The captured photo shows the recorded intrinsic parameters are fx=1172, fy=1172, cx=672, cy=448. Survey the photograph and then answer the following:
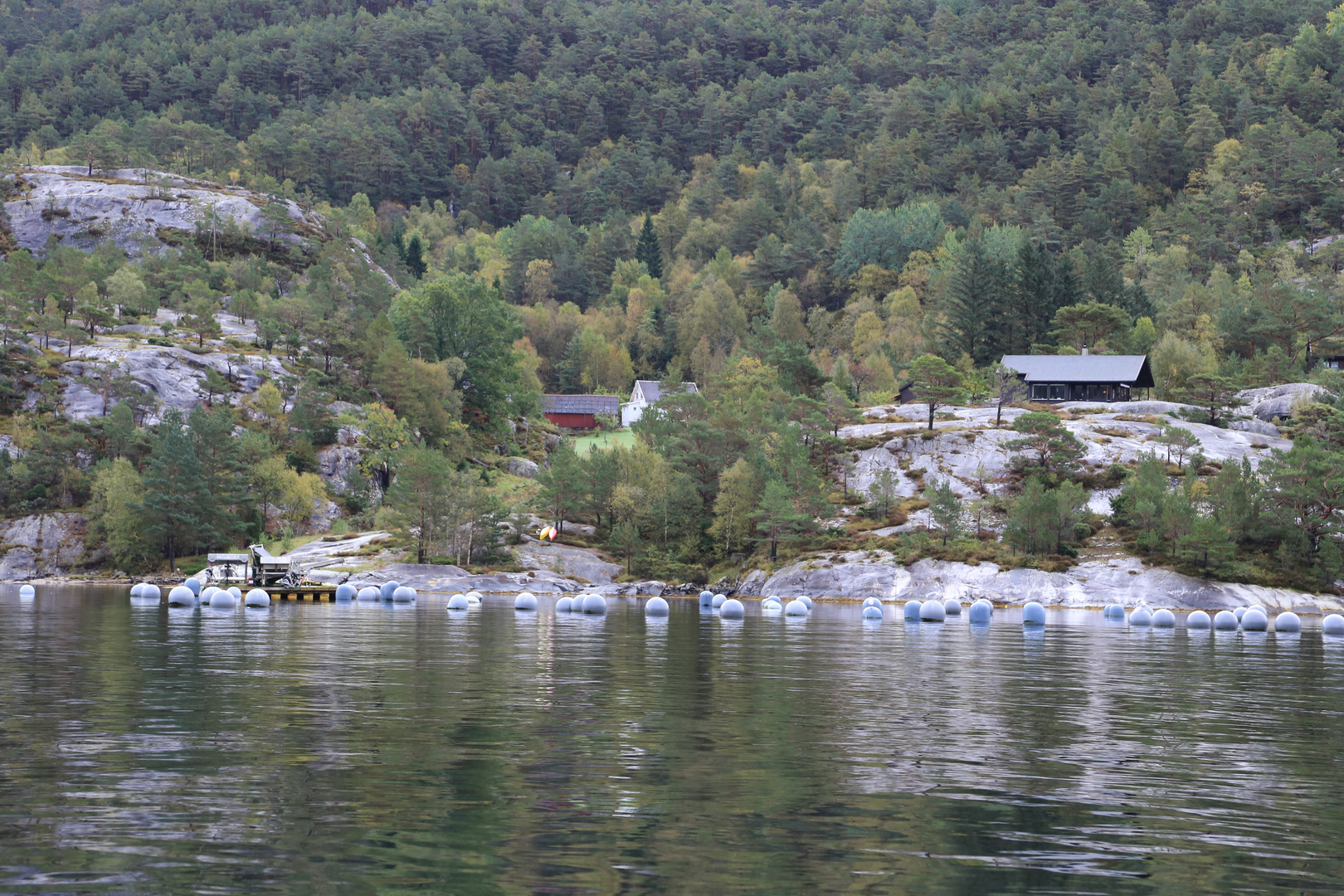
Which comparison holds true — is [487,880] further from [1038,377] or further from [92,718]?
[1038,377]

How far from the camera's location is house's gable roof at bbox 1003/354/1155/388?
429 feet

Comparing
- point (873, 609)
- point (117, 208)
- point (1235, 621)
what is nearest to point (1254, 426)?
point (1235, 621)

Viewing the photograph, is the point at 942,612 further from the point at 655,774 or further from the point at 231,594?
the point at 655,774

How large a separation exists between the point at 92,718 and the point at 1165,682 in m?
32.7

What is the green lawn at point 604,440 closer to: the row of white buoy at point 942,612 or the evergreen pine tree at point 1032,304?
the evergreen pine tree at point 1032,304

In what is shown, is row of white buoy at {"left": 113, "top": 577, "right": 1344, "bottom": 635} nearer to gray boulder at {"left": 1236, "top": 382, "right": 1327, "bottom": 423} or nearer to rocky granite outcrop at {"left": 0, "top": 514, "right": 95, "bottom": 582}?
rocky granite outcrop at {"left": 0, "top": 514, "right": 95, "bottom": 582}

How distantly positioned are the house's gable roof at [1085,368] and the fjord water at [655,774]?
88.6m

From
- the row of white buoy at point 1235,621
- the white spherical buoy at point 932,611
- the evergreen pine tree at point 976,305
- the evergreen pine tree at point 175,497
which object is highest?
the evergreen pine tree at point 976,305

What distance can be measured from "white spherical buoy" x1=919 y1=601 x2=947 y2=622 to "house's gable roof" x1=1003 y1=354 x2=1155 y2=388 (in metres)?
61.8

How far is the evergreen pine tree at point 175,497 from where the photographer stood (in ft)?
381

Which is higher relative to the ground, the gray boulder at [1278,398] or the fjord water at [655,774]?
the gray boulder at [1278,398]

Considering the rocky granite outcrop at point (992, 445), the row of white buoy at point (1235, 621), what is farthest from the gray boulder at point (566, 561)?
the row of white buoy at point (1235, 621)

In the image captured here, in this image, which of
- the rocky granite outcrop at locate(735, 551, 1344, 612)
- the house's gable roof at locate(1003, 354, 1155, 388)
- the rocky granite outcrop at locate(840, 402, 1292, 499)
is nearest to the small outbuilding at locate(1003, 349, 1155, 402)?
the house's gable roof at locate(1003, 354, 1155, 388)

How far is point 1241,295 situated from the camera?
526 feet
